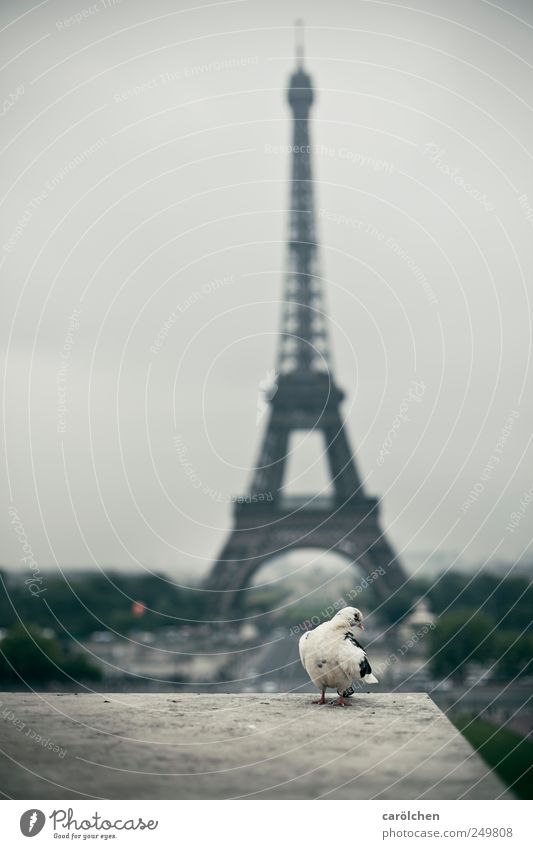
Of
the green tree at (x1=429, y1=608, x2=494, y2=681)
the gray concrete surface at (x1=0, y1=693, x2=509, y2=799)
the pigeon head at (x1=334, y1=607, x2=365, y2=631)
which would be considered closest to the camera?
the gray concrete surface at (x1=0, y1=693, x2=509, y2=799)

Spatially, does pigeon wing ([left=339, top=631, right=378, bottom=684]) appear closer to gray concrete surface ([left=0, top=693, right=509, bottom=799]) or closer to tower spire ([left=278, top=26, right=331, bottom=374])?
gray concrete surface ([left=0, top=693, right=509, bottom=799])

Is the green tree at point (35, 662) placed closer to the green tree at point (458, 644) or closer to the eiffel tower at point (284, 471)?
the eiffel tower at point (284, 471)

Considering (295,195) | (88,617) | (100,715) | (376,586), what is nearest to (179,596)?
(88,617)

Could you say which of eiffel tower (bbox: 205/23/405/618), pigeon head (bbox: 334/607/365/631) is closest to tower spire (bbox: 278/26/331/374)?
eiffel tower (bbox: 205/23/405/618)

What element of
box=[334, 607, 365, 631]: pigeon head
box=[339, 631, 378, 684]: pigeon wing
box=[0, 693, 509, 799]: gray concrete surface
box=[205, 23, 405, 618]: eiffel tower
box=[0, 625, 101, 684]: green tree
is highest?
box=[205, 23, 405, 618]: eiffel tower

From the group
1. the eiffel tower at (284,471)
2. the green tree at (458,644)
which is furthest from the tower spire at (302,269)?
the green tree at (458,644)
